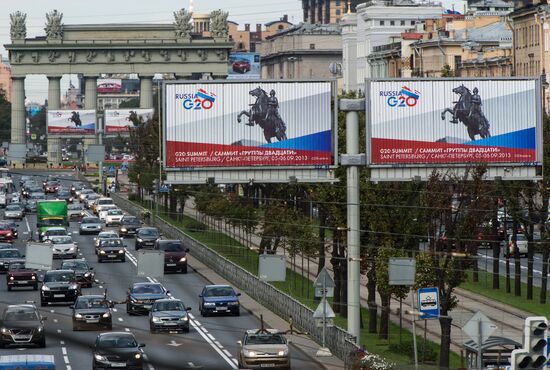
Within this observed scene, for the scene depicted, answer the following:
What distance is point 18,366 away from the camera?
1410 inches

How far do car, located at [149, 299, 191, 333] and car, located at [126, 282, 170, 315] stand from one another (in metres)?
6.10

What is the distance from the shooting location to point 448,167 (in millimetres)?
48750

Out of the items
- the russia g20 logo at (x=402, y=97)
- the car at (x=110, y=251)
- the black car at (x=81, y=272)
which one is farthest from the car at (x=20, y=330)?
the car at (x=110, y=251)

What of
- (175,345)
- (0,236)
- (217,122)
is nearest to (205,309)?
(175,345)

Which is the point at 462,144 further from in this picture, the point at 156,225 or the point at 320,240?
the point at 156,225

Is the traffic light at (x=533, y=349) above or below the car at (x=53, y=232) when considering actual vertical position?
above

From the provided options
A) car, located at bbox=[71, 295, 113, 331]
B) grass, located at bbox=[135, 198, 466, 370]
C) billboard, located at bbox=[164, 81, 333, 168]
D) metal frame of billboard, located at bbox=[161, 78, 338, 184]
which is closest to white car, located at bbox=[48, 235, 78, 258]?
grass, located at bbox=[135, 198, 466, 370]

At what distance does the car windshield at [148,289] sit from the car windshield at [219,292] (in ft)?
6.41

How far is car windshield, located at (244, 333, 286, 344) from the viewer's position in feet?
159

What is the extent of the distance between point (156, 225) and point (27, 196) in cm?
4640

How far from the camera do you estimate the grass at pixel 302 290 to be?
5209 centimetres

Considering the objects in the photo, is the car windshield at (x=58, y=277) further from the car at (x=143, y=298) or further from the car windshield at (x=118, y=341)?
the car windshield at (x=118, y=341)

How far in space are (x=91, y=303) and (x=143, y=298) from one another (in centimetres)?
712

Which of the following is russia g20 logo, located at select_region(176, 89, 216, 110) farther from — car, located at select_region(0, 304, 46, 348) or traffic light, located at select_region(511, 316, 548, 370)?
traffic light, located at select_region(511, 316, 548, 370)
